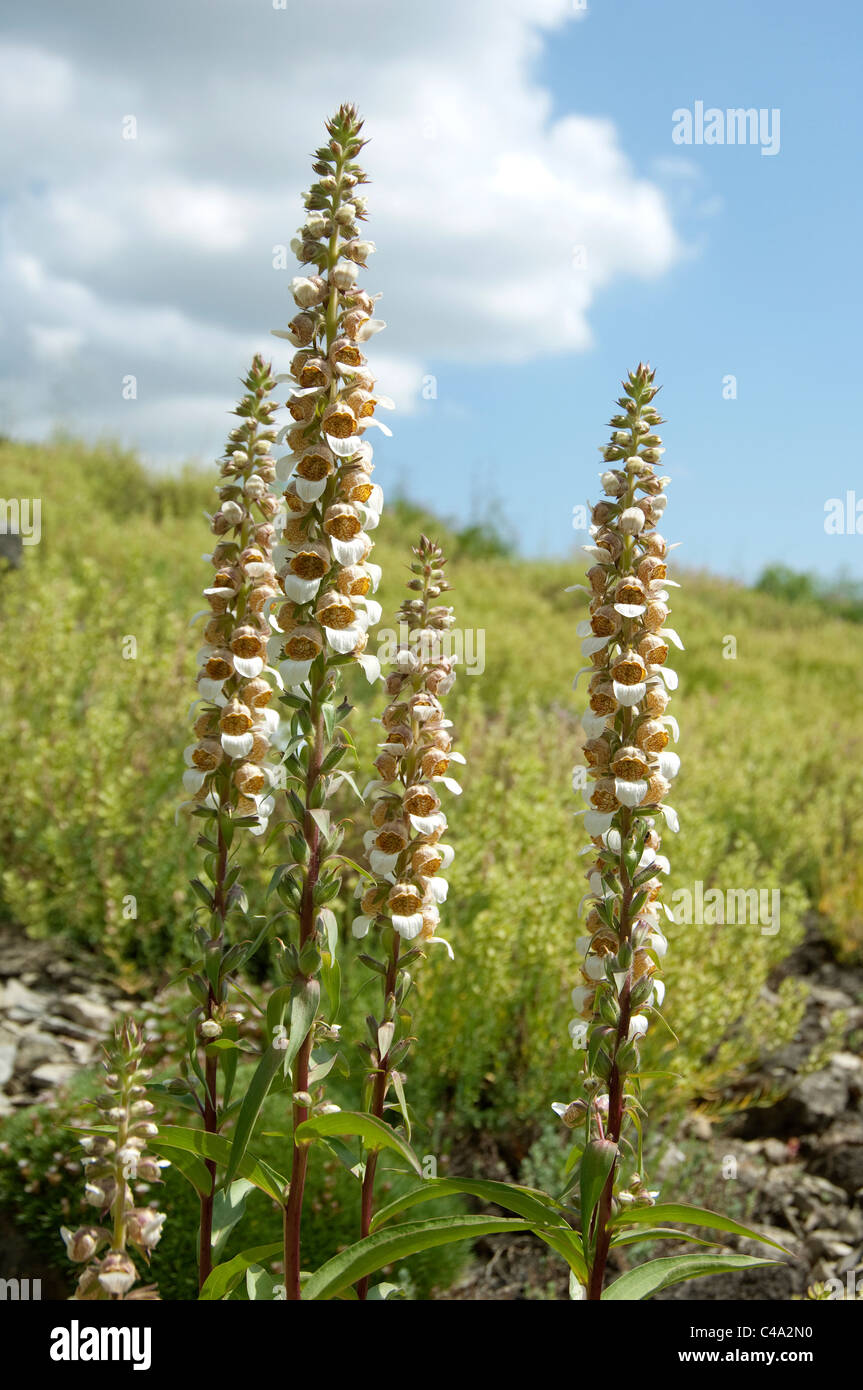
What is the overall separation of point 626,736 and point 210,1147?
3.52ft

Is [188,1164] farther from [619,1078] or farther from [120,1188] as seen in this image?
[619,1078]

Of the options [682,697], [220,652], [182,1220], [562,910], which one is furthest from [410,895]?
[682,697]

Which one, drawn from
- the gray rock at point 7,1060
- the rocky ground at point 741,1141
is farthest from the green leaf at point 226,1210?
the gray rock at point 7,1060

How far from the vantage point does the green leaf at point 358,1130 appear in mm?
1703

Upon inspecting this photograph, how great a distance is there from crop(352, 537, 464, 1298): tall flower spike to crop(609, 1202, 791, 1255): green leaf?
0.47 m

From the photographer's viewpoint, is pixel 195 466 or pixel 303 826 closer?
pixel 303 826

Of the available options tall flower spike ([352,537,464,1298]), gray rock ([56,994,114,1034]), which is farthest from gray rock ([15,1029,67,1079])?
tall flower spike ([352,537,464,1298])

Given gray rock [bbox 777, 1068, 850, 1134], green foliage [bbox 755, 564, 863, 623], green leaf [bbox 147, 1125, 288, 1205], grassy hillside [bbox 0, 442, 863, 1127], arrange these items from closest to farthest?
green leaf [bbox 147, 1125, 288, 1205] → grassy hillside [bbox 0, 442, 863, 1127] → gray rock [bbox 777, 1068, 850, 1134] → green foliage [bbox 755, 564, 863, 623]

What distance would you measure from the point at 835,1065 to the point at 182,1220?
133 inches

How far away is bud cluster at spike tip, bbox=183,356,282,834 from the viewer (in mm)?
2188

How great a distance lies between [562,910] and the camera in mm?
4438

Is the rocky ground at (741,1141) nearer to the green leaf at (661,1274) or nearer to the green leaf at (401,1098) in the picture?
the green leaf at (661,1274)

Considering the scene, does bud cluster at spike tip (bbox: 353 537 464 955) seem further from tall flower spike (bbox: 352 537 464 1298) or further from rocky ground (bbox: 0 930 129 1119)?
rocky ground (bbox: 0 930 129 1119)
